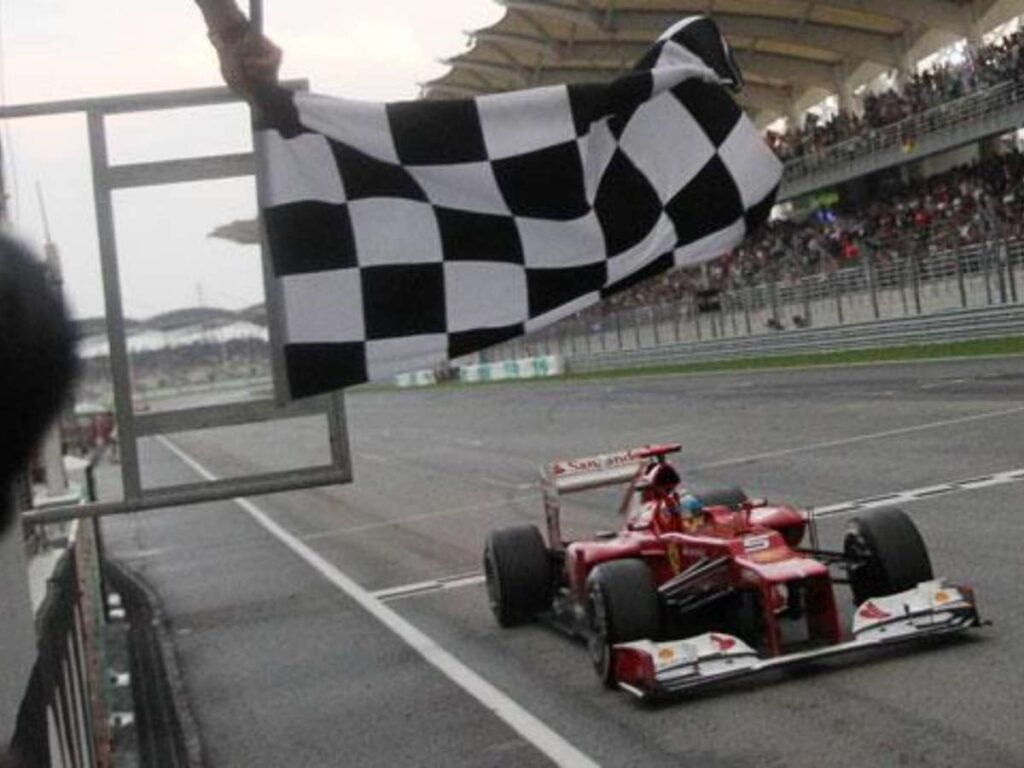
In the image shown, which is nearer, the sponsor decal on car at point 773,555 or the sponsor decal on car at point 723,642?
the sponsor decal on car at point 723,642

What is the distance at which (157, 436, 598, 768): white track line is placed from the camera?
5.50 m

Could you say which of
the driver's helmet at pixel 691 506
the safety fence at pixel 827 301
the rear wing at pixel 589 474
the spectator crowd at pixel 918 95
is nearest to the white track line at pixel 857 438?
the rear wing at pixel 589 474

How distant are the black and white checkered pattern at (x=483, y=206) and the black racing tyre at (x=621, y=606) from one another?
2501mm

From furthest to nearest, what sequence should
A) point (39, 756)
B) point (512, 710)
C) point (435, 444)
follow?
point (435, 444)
point (512, 710)
point (39, 756)

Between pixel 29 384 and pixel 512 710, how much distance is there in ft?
16.8

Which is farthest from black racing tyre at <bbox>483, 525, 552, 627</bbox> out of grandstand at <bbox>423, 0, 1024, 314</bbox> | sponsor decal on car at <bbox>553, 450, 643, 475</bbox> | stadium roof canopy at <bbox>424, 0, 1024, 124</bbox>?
stadium roof canopy at <bbox>424, 0, 1024, 124</bbox>

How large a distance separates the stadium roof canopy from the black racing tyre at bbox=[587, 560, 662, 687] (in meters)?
34.1

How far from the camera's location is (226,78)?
265cm

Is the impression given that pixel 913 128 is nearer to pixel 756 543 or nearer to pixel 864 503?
pixel 864 503

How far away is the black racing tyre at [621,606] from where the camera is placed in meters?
6.09

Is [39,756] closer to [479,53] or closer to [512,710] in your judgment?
[512,710]

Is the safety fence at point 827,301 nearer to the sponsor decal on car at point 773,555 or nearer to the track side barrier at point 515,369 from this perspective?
the track side barrier at point 515,369

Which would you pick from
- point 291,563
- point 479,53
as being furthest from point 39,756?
point 479,53

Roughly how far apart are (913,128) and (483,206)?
37.3 meters
